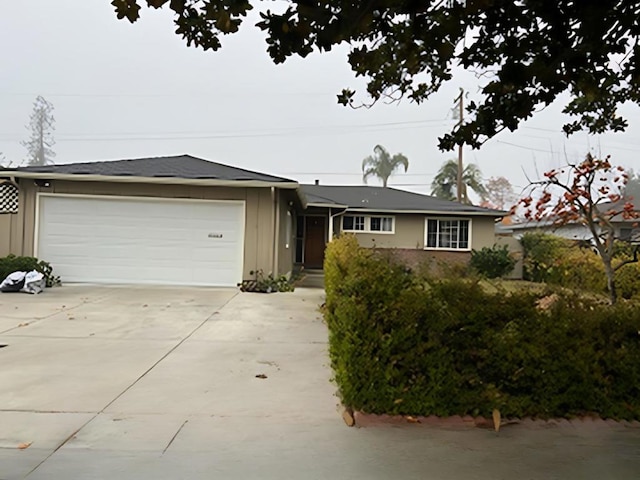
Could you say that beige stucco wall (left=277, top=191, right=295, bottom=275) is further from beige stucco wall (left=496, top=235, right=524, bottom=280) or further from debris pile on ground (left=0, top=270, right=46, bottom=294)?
beige stucco wall (left=496, top=235, right=524, bottom=280)

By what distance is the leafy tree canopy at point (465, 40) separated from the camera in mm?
2826

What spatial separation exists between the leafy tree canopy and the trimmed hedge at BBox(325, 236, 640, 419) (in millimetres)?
1648

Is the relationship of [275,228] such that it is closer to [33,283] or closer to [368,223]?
[33,283]

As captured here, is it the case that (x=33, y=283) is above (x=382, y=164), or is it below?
below

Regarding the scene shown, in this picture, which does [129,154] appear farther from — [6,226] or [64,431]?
[64,431]

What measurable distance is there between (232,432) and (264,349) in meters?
2.44

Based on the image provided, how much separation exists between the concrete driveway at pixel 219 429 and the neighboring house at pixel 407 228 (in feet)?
40.5

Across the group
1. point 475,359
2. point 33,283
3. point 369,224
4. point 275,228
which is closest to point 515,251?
point 369,224

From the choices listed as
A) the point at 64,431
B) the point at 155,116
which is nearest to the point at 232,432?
the point at 64,431

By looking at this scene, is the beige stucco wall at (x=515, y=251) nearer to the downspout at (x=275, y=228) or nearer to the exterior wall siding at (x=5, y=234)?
the downspout at (x=275, y=228)

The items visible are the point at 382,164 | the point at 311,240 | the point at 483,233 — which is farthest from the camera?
the point at 382,164

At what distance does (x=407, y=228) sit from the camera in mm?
19062

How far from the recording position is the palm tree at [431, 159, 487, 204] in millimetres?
29562

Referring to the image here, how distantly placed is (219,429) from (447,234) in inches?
669
